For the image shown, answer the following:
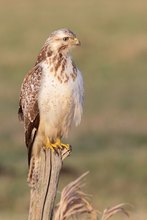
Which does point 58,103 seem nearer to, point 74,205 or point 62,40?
point 62,40

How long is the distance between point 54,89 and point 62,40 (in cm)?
37

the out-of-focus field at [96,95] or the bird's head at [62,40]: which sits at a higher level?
the out-of-focus field at [96,95]

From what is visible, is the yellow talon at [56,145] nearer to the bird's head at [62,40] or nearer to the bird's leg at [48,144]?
the bird's leg at [48,144]

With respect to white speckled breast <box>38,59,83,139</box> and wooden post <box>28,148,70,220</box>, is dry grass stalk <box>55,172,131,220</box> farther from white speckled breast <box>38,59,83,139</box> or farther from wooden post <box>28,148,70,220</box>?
white speckled breast <box>38,59,83,139</box>

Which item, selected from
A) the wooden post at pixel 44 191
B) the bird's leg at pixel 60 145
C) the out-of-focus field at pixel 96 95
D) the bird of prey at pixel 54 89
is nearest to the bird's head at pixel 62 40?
the bird of prey at pixel 54 89

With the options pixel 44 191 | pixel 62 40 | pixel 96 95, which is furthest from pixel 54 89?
pixel 96 95

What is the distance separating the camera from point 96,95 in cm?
2752

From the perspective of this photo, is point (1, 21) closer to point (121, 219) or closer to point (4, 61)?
point (4, 61)

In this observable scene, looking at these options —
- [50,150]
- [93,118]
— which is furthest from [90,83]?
[50,150]

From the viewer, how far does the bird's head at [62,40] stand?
8.01 m

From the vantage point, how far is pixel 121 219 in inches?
490

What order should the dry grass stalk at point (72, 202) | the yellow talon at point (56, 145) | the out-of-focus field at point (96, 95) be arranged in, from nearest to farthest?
1. the dry grass stalk at point (72, 202)
2. the yellow talon at point (56, 145)
3. the out-of-focus field at point (96, 95)

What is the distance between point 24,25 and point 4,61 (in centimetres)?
625

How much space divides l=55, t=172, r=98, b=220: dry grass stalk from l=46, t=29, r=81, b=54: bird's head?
1.35 metres
